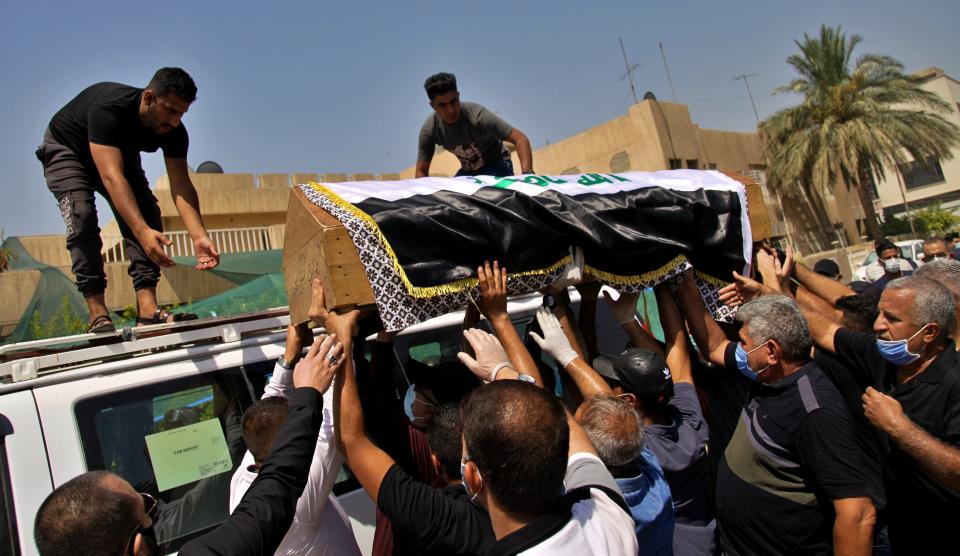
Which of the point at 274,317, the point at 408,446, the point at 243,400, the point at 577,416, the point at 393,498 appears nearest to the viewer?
the point at 393,498

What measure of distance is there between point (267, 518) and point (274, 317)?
5.68 feet

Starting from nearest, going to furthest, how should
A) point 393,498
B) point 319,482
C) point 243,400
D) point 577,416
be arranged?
point 393,498 → point 319,482 → point 577,416 → point 243,400

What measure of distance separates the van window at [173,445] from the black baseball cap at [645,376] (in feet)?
5.28

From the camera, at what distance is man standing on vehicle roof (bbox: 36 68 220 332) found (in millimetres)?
3258

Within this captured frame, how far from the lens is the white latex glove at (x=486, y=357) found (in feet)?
7.77

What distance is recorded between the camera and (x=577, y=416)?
2.43 m

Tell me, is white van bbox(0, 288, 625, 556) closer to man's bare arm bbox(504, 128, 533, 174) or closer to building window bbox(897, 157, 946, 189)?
man's bare arm bbox(504, 128, 533, 174)

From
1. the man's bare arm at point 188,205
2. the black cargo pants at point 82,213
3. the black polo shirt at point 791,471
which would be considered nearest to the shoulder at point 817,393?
the black polo shirt at point 791,471

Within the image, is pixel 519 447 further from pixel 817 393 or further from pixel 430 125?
pixel 430 125

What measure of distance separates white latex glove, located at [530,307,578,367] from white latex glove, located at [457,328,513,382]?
48 centimetres

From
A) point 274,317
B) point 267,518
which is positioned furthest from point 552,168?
point 267,518

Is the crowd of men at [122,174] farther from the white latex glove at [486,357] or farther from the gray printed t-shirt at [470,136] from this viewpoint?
the gray printed t-shirt at [470,136]

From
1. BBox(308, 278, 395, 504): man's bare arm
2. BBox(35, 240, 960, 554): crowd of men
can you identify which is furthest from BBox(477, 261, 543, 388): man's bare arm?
BBox(308, 278, 395, 504): man's bare arm

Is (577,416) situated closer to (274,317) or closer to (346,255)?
(346,255)
